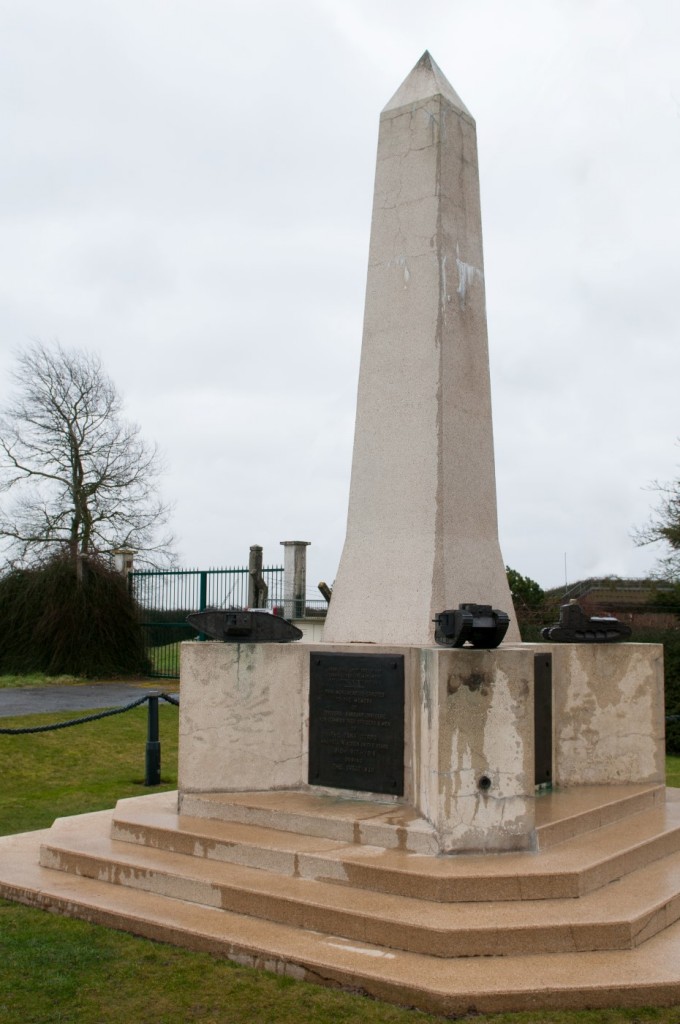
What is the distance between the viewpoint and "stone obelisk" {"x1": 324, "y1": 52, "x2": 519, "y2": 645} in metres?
6.02

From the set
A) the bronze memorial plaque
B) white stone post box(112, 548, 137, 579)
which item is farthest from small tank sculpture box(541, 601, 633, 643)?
white stone post box(112, 548, 137, 579)

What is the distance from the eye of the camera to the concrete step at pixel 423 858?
4363mm

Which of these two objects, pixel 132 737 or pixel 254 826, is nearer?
pixel 254 826

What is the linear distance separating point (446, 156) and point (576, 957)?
4851mm

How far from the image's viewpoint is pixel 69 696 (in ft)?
50.4

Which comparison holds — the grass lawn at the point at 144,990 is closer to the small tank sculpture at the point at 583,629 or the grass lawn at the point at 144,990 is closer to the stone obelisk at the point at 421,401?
the stone obelisk at the point at 421,401

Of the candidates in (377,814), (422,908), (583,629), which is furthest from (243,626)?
(583,629)

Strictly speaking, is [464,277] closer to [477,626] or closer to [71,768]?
[477,626]

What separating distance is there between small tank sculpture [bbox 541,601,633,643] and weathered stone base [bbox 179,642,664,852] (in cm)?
10

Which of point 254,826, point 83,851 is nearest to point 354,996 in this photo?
point 254,826

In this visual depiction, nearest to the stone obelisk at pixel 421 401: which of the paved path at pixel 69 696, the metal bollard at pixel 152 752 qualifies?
the metal bollard at pixel 152 752

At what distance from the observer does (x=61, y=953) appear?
14.0ft

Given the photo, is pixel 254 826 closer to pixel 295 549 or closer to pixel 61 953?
pixel 61 953

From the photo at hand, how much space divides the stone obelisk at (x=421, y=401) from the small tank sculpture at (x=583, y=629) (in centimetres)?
38
